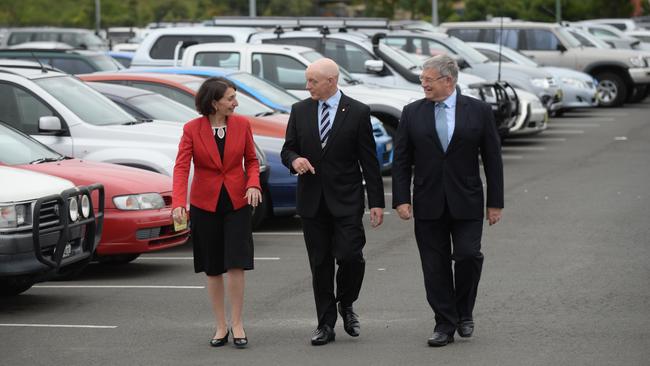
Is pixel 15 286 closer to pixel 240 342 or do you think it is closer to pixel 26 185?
pixel 26 185

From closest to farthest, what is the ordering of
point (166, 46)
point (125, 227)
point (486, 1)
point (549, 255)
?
point (125, 227)
point (549, 255)
point (166, 46)
point (486, 1)

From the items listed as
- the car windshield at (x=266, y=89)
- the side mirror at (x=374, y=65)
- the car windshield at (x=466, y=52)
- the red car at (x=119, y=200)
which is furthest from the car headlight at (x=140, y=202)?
the car windshield at (x=466, y=52)

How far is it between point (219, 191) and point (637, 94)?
28.1 meters

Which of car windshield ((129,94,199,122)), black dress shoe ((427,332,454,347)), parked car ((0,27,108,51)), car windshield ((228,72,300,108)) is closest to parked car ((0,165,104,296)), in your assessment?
black dress shoe ((427,332,454,347))

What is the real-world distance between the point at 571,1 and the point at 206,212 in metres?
55.8

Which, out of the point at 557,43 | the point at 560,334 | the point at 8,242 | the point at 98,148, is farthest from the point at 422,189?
the point at 557,43

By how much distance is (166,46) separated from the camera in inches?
903

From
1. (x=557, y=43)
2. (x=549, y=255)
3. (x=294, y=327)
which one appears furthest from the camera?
(x=557, y=43)

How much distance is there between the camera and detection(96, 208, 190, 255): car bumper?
10922 millimetres

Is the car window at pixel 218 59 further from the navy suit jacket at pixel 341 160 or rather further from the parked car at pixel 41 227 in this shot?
the navy suit jacket at pixel 341 160

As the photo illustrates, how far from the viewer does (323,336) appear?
816 cm

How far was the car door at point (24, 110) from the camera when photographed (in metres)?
12.8

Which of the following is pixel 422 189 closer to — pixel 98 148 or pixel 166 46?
pixel 98 148

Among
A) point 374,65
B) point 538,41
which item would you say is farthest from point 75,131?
point 538,41
